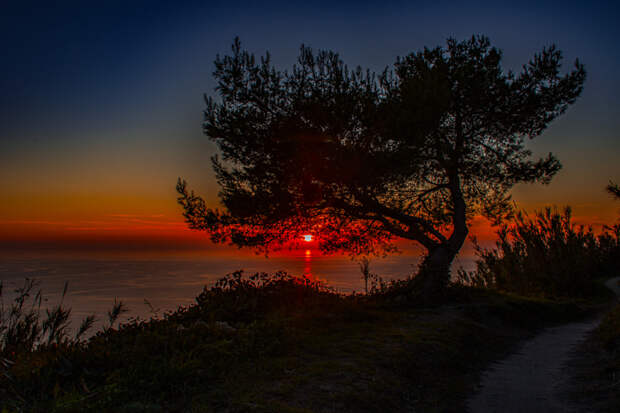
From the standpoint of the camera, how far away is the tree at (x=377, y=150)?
12523mm

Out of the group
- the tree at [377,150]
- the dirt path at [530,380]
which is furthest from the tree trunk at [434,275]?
the dirt path at [530,380]

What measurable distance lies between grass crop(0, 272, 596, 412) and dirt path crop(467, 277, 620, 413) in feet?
1.19

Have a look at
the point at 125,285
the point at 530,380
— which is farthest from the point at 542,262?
the point at 125,285

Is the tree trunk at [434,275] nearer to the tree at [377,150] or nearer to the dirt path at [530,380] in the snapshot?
the tree at [377,150]

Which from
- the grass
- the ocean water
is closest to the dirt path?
the grass

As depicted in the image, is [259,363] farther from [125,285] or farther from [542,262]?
[125,285]

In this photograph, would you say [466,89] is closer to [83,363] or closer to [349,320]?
[349,320]

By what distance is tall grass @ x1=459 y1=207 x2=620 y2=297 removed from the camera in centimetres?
2100

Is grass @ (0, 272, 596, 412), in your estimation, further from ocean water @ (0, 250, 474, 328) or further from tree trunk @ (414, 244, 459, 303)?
tree trunk @ (414, 244, 459, 303)

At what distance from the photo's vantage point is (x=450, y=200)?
1691cm

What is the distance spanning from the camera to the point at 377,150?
1270cm

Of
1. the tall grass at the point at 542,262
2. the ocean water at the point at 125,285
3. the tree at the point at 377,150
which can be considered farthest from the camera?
the ocean water at the point at 125,285

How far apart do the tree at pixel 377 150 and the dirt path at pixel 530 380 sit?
4705 millimetres

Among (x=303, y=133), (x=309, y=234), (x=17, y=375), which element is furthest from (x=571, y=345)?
(x=17, y=375)
